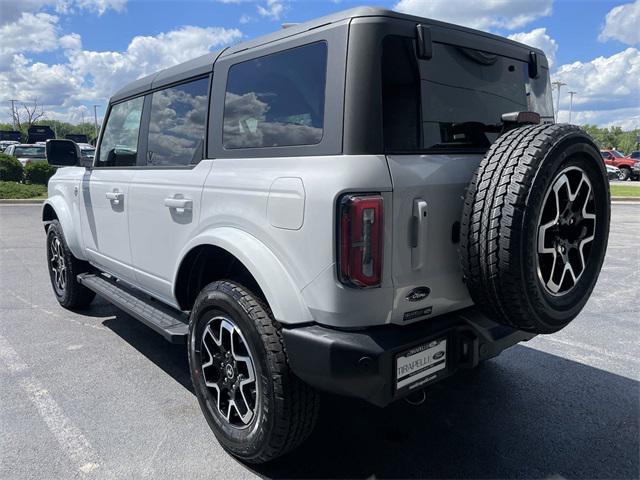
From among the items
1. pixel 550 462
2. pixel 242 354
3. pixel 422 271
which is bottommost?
pixel 550 462

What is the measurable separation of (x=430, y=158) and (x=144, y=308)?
2318mm

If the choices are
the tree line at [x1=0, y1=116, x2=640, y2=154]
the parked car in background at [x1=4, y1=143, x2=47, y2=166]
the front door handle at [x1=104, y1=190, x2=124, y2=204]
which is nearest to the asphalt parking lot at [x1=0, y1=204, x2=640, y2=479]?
the front door handle at [x1=104, y1=190, x2=124, y2=204]

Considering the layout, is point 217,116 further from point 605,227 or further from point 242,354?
point 605,227

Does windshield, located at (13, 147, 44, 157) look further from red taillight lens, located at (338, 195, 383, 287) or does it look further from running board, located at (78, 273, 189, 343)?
red taillight lens, located at (338, 195, 383, 287)

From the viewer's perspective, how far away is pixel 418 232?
7.28 feet

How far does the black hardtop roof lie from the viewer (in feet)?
7.38

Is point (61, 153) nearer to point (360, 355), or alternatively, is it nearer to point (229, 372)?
point (229, 372)

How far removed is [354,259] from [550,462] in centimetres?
160

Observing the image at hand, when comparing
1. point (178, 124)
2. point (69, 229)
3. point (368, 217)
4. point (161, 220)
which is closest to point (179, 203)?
point (161, 220)

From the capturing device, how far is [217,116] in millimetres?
2953

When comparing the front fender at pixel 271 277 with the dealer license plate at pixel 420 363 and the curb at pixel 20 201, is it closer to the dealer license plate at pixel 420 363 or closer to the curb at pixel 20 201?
the dealer license plate at pixel 420 363

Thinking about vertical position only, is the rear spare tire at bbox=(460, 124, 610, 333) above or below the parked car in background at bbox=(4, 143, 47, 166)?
below

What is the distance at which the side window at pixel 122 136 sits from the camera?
12.7 feet

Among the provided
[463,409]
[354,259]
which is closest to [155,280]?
[354,259]
